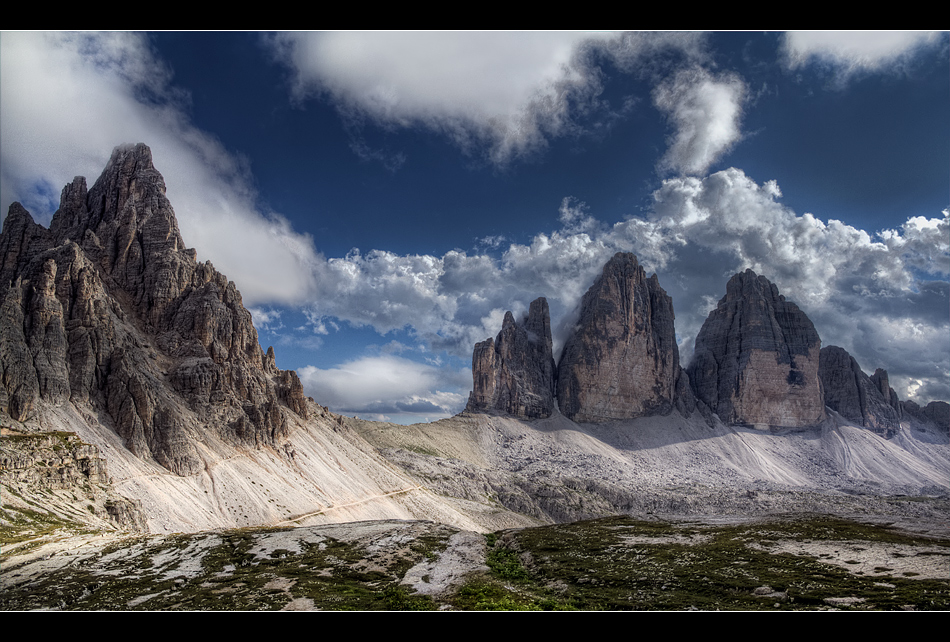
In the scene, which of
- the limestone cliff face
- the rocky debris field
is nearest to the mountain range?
the limestone cliff face

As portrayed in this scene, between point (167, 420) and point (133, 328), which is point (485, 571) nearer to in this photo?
point (167, 420)

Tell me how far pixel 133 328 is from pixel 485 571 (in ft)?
329

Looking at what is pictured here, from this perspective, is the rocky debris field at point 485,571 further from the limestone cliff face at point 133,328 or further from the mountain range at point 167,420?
the limestone cliff face at point 133,328

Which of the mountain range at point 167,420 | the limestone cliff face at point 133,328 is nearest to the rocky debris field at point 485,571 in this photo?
the mountain range at point 167,420

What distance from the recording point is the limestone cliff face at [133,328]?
85.9 meters

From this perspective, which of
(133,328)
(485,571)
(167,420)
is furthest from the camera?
(133,328)

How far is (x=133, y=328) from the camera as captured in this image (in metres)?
110

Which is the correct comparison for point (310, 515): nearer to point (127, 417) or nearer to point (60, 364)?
point (127, 417)

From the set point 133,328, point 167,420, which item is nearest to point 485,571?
point 167,420

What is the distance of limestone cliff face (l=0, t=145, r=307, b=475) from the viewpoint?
8594cm

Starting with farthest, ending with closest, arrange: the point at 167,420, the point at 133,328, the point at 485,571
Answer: the point at 133,328 < the point at 167,420 < the point at 485,571

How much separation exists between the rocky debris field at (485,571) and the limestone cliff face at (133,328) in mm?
42476
